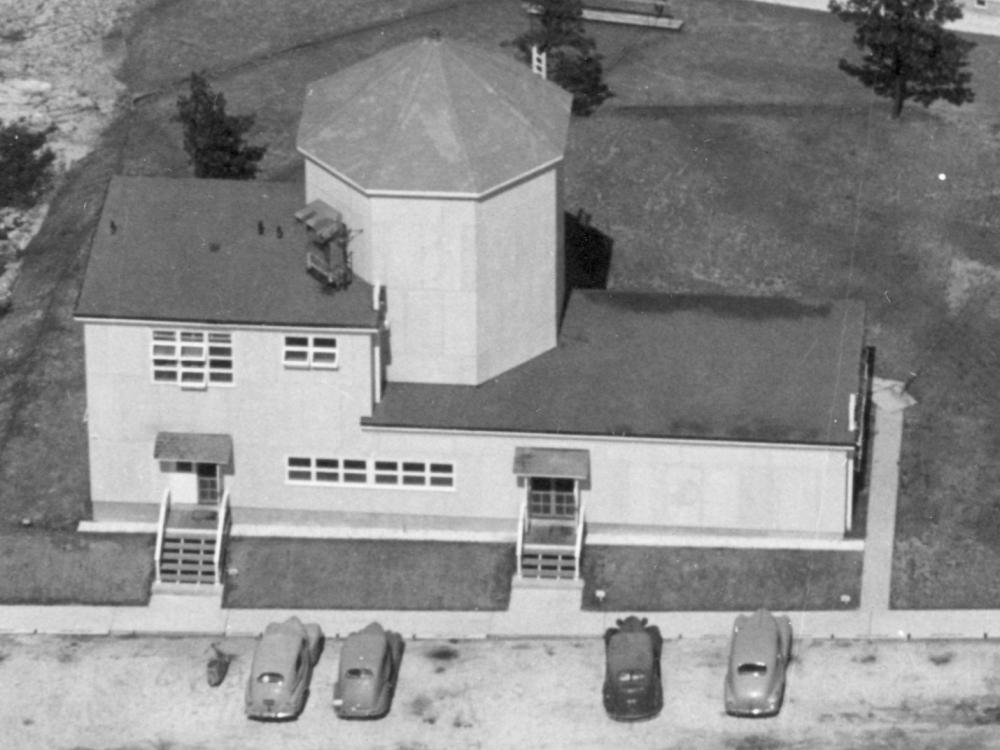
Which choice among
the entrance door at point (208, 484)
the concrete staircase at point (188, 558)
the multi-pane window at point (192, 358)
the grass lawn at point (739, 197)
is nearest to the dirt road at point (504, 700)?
the concrete staircase at point (188, 558)

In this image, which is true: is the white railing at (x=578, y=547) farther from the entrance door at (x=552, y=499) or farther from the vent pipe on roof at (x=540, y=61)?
the vent pipe on roof at (x=540, y=61)

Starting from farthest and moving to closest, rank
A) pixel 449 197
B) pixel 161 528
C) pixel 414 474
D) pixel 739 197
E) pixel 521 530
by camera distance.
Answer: pixel 739 197, pixel 414 474, pixel 161 528, pixel 521 530, pixel 449 197

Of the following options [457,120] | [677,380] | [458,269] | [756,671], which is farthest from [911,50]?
[756,671]

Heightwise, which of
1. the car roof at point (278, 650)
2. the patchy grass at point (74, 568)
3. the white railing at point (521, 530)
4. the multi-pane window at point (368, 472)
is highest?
the multi-pane window at point (368, 472)

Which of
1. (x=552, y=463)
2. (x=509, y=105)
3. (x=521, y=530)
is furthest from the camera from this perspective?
(x=509, y=105)

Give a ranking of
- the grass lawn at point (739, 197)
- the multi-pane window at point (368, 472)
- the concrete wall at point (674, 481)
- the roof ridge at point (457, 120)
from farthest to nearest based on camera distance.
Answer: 1. the grass lawn at point (739, 197)
2. the multi-pane window at point (368, 472)
3. the concrete wall at point (674, 481)
4. the roof ridge at point (457, 120)

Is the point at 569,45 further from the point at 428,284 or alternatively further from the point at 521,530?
the point at 521,530
